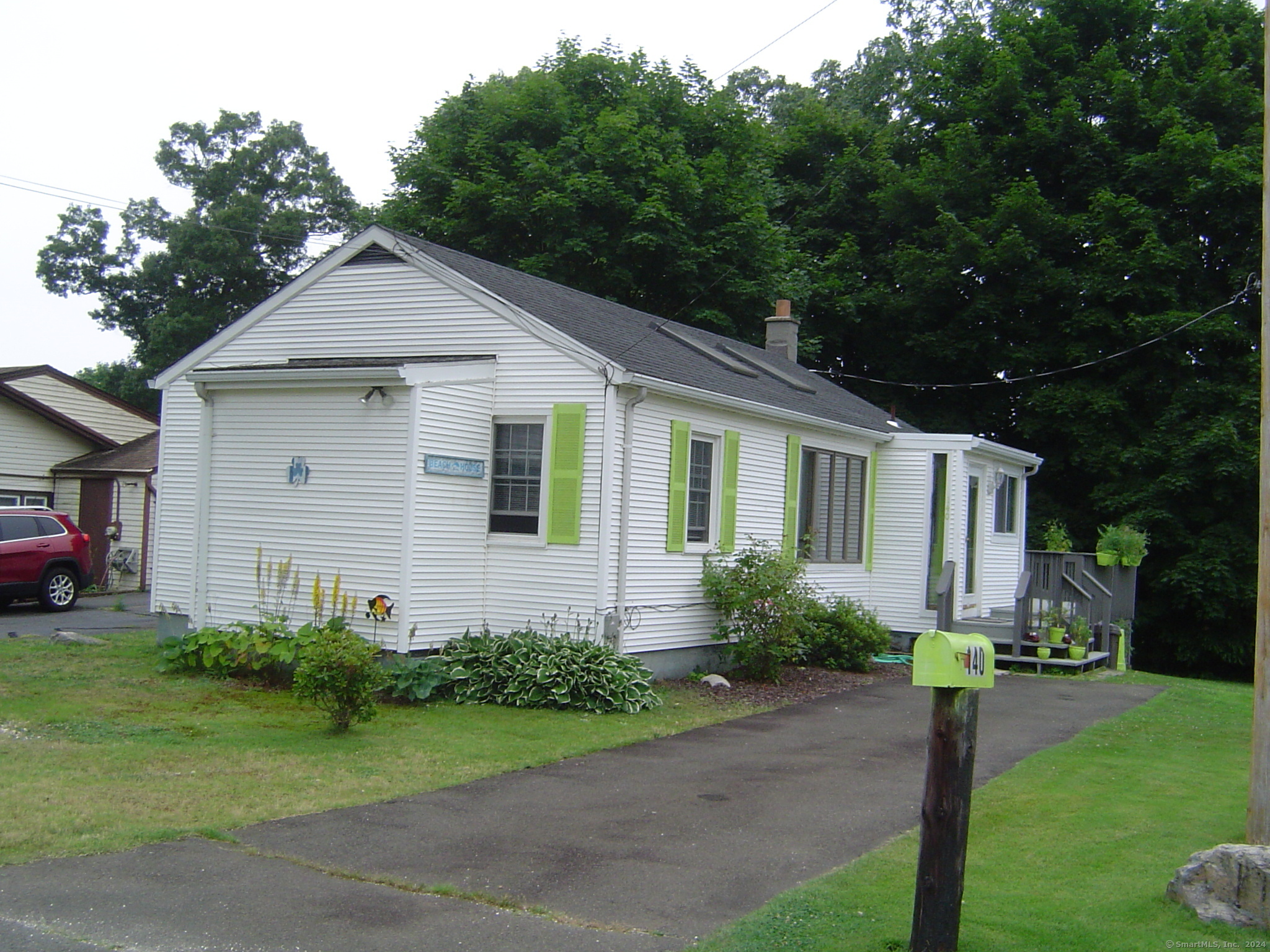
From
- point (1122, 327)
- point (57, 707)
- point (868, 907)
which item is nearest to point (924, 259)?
point (1122, 327)

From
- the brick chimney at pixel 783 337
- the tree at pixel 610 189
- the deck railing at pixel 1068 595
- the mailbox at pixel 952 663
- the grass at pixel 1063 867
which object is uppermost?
the tree at pixel 610 189

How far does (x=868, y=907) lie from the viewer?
225 inches

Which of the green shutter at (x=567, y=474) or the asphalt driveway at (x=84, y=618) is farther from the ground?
the green shutter at (x=567, y=474)

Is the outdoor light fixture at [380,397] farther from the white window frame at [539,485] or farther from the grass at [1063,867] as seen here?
the grass at [1063,867]

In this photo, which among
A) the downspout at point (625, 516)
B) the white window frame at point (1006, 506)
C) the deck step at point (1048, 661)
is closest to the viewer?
the downspout at point (625, 516)

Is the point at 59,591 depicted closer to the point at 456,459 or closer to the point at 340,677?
the point at 456,459

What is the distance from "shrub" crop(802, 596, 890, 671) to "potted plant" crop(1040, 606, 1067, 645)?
2.87 m

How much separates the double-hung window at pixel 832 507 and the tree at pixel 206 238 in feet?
94.8

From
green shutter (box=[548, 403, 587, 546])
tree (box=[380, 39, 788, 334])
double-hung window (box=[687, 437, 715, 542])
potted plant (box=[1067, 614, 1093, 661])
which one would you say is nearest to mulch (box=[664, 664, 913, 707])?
double-hung window (box=[687, 437, 715, 542])

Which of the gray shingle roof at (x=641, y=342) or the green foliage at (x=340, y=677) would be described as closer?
the green foliage at (x=340, y=677)

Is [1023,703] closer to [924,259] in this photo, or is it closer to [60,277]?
[924,259]

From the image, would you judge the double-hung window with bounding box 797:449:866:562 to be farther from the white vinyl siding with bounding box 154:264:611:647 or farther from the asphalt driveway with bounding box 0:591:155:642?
the asphalt driveway with bounding box 0:591:155:642

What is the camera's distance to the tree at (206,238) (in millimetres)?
41250

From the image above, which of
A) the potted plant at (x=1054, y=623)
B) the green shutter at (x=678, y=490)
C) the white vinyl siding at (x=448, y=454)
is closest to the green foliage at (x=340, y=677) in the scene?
the white vinyl siding at (x=448, y=454)
